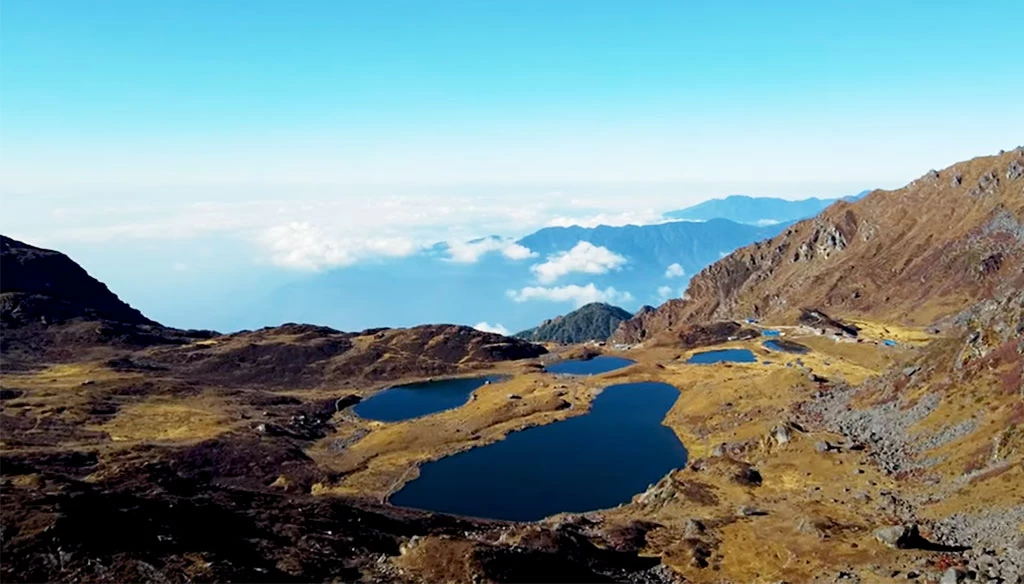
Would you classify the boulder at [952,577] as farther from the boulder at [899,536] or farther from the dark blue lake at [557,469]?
the dark blue lake at [557,469]

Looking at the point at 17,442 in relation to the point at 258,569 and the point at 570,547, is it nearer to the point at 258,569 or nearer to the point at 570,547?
→ the point at 258,569

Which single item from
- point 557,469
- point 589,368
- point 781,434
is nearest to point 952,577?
point 781,434

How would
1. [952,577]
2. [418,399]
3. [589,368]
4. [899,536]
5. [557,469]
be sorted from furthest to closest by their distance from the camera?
[589,368], [418,399], [557,469], [899,536], [952,577]

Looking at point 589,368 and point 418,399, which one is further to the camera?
point 589,368

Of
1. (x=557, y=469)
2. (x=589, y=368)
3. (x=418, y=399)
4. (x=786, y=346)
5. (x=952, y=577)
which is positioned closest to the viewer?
(x=952, y=577)

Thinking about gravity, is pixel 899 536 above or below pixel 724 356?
above

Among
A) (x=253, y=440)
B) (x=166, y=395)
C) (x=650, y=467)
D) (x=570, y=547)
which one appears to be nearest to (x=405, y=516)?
(x=570, y=547)

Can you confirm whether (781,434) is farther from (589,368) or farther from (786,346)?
(589,368)

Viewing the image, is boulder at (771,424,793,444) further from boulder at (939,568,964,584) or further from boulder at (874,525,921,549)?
boulder at (939,568,964,584)
